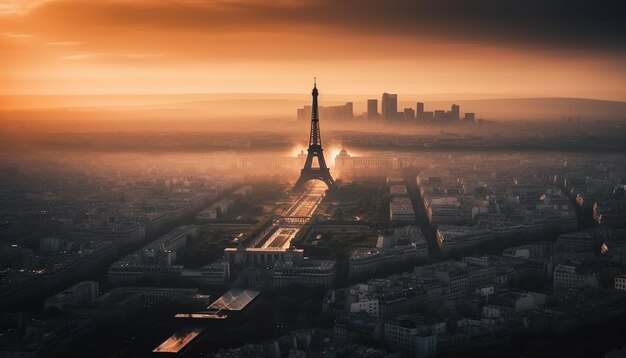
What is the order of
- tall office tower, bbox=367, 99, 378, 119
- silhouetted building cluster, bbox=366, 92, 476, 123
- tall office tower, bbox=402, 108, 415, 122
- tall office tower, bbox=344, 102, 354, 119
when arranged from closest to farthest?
1. tall office tower, bbox=344, 102, 354, 119
2. silhouetted building cluster, bbox=366, 92, 476, 123
3. tall office tower, bbox=402, 108, 415, 122
4. tall office tower, bbox=367, 99, 378, 119

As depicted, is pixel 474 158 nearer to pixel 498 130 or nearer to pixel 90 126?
pixel 498 130

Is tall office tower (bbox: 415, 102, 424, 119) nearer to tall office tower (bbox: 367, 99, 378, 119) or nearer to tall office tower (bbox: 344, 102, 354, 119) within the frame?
tall office tower (bbox: 367, 99, 378, 119)

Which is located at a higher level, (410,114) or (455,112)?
(455,112)

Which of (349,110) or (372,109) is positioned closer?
(349,110)

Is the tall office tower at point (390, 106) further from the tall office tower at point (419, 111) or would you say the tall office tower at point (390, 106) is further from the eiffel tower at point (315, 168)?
the eiffel tower at point (315, 168)

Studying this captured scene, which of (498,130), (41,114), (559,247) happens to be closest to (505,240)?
(559,247)

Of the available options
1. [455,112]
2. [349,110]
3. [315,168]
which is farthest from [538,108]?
[315,168]

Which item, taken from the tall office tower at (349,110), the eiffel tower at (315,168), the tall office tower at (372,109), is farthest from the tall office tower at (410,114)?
the eiffel tower at (315,168)

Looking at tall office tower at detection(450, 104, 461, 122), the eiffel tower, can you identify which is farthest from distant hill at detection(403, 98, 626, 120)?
the eiffel tower

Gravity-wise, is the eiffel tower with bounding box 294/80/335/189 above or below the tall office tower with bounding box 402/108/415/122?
below

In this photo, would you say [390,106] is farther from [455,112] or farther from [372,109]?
[455,112]
